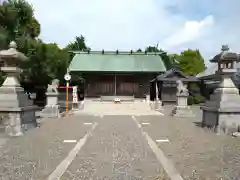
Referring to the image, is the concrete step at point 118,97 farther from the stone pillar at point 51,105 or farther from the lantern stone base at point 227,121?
the lantern stone base at point 227,121

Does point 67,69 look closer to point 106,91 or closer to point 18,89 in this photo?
point 106,91

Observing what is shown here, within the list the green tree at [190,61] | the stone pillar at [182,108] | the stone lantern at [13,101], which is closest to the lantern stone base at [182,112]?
the stone pillar at [182,108]

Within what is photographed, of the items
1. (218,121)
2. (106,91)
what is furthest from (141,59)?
(218,121)

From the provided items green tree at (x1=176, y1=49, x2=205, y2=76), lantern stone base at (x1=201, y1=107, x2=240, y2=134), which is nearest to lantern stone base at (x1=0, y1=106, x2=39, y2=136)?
lantern stone base at (x1=201, y1=107, x2=240, y2=134)

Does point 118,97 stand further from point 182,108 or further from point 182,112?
point 182,112

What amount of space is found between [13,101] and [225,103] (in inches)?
324

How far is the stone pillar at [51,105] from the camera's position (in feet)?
66.0

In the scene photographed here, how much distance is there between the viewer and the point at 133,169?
6.33 m

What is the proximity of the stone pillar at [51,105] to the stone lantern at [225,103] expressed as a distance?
10.5 meters

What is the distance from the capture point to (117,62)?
39719 millimetres

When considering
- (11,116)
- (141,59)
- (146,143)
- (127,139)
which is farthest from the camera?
(141,59)

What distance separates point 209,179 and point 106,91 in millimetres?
32127

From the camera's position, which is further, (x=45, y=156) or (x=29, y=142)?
(x=29, y=142)

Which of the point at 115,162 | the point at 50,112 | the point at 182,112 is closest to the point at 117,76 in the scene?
the point at 182,112
